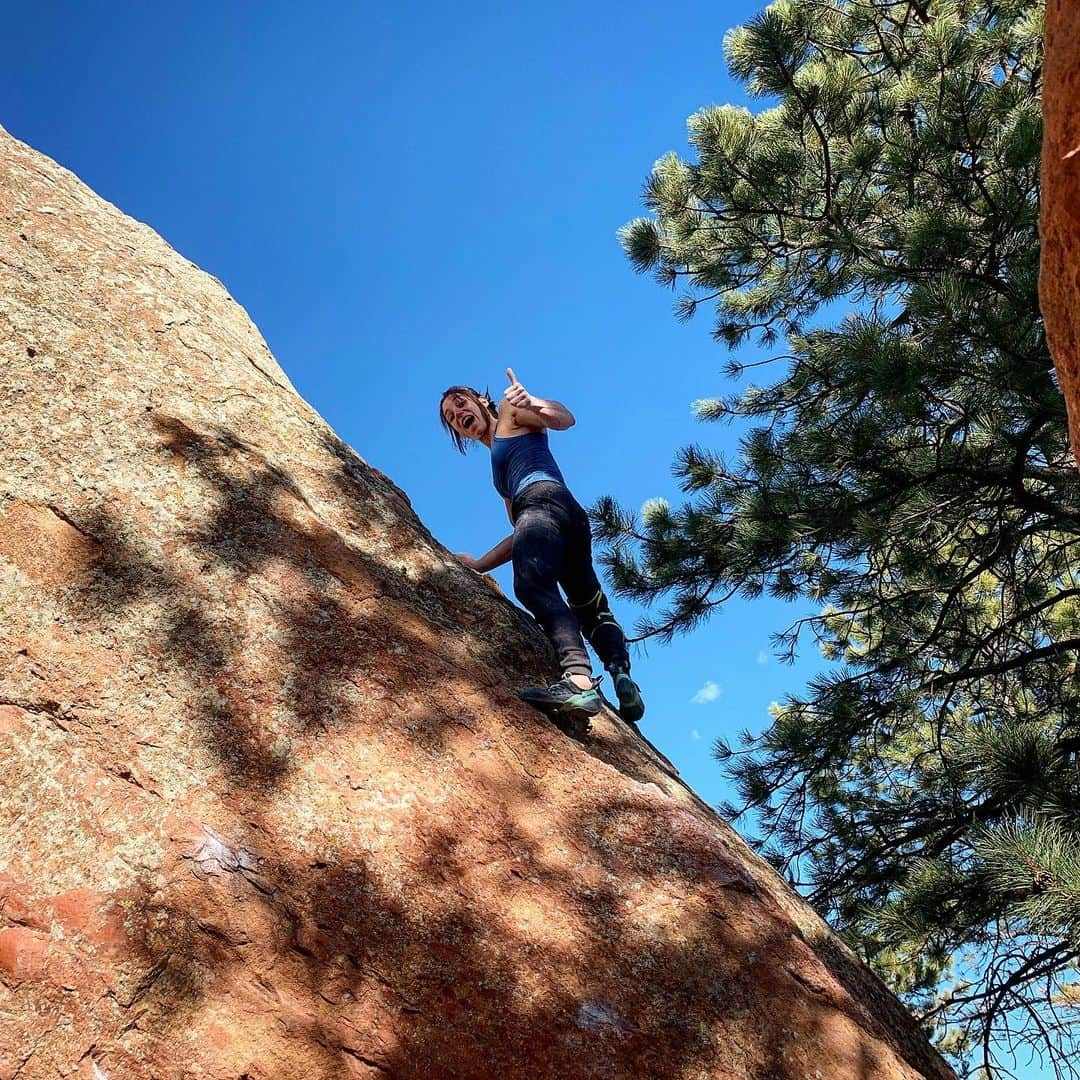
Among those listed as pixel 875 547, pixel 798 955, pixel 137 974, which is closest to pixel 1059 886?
pixel 798 955

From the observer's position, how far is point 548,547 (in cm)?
355

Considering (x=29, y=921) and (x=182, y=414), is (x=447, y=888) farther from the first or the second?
(x=182, y=414)

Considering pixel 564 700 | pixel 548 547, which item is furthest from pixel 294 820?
pixel 548 547

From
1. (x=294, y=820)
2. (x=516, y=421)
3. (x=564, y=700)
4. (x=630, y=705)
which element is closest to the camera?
(x=294, y=820)

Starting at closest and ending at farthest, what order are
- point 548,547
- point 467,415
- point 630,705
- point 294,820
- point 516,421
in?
1. point 294,820
2. point 548,547
3. point 630,705
4. point 516,421
5. point 467,415

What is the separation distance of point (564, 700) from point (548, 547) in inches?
29.7

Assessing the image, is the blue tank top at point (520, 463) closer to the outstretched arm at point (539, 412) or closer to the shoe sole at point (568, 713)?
the outstretched arm at point (539, 412)

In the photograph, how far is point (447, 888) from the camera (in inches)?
90.6

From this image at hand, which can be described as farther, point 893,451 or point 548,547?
point 893,451

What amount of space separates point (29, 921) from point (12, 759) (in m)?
0.38

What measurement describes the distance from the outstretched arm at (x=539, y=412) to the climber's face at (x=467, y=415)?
0.38 metres

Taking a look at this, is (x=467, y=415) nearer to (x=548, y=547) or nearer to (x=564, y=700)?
(x=548, y=547)

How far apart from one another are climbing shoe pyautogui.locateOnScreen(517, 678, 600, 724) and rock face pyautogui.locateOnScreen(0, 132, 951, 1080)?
0.09 metres

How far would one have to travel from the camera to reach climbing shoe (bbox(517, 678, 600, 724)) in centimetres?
294
